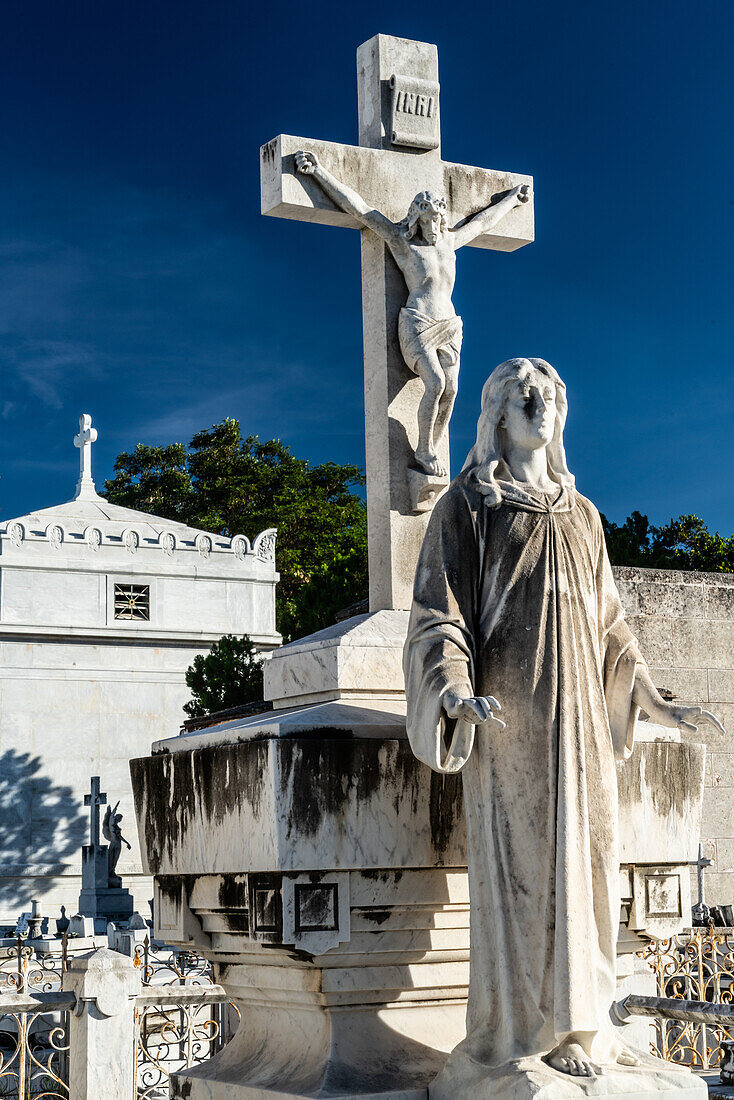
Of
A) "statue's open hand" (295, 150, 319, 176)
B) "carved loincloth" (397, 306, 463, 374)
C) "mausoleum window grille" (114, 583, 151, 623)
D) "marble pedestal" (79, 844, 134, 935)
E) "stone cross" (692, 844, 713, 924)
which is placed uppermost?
"mausoleum window grille" (114, 583, 151, 623)

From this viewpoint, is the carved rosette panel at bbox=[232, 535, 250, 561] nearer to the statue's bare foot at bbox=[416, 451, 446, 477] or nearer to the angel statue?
the angel statue

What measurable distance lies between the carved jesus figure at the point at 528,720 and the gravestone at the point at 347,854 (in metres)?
0.29

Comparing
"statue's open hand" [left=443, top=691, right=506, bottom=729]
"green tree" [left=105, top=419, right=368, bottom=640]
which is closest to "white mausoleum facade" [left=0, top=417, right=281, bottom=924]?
"green tree" [left=105, top=419, right=368, bottom=640]

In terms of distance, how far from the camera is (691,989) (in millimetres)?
7156

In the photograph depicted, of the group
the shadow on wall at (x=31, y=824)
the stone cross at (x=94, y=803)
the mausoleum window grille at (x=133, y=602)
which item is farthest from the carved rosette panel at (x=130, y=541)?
the stone cross at (x=94, y=803)

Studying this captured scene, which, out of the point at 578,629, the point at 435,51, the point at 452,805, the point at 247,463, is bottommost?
the point at 452,805

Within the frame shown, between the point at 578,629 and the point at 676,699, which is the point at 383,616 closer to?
the point at 578,629

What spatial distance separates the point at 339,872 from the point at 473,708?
0.77 m

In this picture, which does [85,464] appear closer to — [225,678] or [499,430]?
[225,678]

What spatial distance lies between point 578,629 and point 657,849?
0.88 meters

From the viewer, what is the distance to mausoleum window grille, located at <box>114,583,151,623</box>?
105 ft

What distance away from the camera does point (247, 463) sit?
162 feet

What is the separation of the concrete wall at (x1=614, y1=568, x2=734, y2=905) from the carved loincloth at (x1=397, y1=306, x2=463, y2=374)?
7.44m

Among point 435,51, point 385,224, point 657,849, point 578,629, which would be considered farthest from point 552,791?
point 435,51
